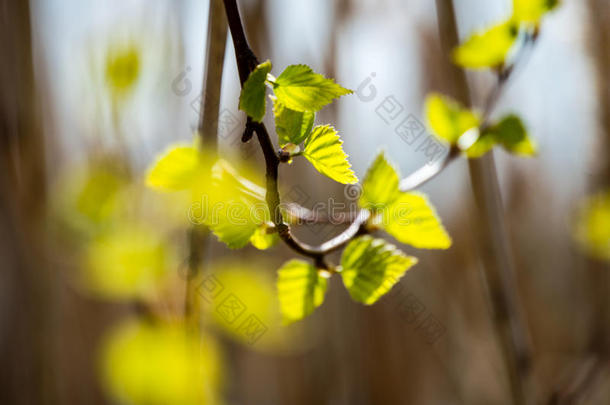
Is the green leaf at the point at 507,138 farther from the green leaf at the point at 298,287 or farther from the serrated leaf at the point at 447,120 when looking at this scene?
the green leaf at the point at 298,287

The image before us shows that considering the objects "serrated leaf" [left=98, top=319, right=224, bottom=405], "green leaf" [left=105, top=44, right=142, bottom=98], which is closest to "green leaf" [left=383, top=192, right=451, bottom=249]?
"serrated leaf" [left=98, top=319, right=224, bottom=405]

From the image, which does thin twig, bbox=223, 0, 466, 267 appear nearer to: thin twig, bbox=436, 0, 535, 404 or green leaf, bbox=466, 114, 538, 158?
green leaf, bbox=466, 114, 538, 158

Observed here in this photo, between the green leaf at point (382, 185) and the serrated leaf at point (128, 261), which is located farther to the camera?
the serrated leaf at point (128, 261)

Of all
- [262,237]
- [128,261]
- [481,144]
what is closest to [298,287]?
[262,237]

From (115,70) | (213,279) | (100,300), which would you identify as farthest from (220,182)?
(100,300)

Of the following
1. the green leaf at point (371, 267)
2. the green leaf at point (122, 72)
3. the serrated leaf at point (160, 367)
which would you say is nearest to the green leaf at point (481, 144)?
the green leaf at point (371, 267)

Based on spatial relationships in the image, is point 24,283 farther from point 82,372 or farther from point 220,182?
point 82,372

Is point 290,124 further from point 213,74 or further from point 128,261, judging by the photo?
point 128,261
